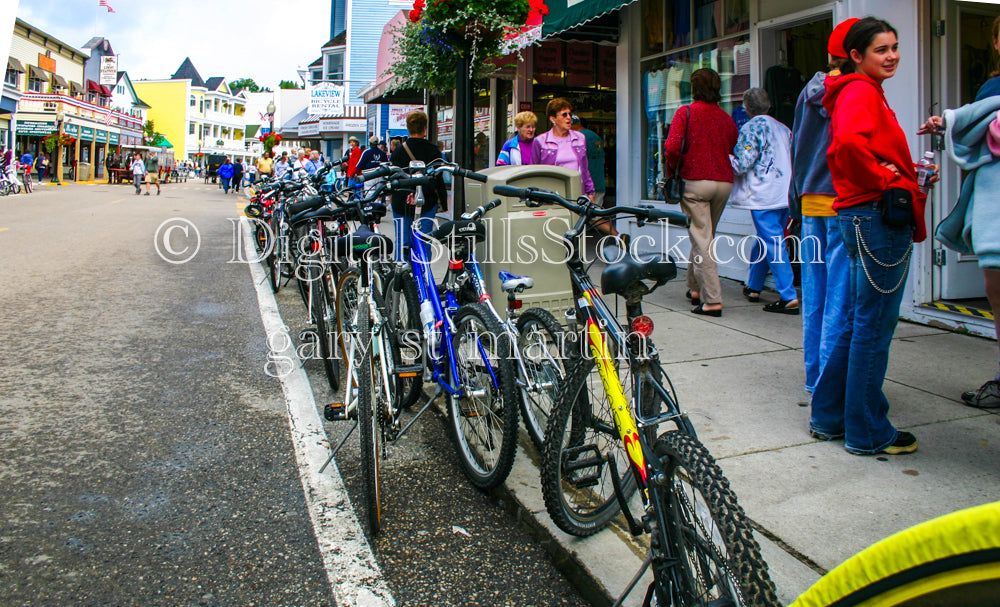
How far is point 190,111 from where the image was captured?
94.2 meters

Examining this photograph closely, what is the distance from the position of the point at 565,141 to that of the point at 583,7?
2366 mm

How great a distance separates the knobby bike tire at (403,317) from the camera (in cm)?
405

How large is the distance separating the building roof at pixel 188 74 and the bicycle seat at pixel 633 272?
354 feet

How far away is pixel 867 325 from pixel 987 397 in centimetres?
139

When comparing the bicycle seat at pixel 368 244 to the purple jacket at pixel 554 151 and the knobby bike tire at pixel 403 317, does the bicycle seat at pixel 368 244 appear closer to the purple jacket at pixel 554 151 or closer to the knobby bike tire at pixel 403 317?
the knobby bike tire at pixel 403 317

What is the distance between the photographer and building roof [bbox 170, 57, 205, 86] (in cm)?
10025

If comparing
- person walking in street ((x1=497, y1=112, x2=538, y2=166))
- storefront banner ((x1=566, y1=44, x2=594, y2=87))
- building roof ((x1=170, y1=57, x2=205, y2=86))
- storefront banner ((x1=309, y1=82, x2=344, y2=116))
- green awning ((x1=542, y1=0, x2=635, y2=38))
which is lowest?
person walking in street ((x1=497, y1=112, x2=538, y2=166))

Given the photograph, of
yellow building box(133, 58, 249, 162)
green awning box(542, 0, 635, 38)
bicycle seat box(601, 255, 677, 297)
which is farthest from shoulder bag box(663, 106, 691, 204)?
yellow building box(133, 58, 249, 162)

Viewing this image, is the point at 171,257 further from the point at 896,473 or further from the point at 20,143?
the point at 20,143

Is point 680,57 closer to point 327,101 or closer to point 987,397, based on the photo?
point 987,397

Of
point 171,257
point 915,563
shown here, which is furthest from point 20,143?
point 915,563

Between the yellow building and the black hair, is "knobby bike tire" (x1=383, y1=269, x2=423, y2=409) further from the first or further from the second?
the yellow building

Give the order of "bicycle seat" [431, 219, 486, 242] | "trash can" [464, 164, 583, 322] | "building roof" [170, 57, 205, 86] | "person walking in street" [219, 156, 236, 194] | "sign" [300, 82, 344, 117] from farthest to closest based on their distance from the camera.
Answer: "building roof" [170, 57, 205, 86] → "person walking in street" [219, 156, 236, 194] → "sign" [300, 82, 344, 117] → "trash can" [464, 164, 583, 322] → "bicycle seat" [431, 219, 486, 242]

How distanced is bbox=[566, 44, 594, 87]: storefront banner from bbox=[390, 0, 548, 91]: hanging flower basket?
209 inches
